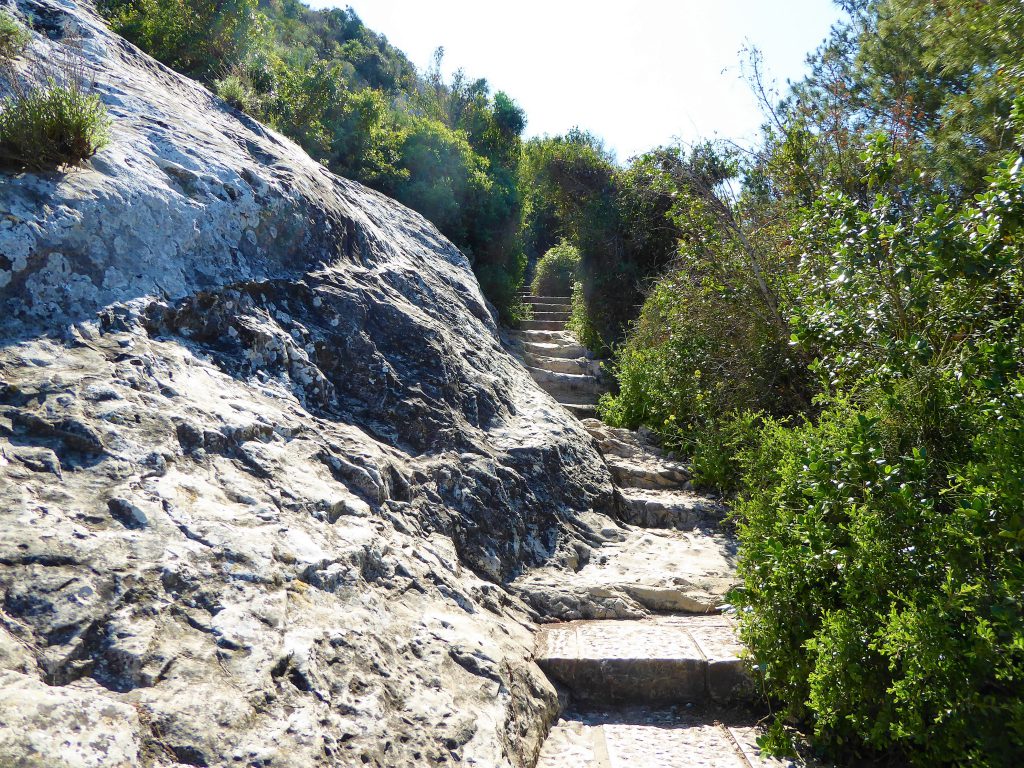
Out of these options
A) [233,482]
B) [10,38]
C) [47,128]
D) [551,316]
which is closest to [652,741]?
[233,482]

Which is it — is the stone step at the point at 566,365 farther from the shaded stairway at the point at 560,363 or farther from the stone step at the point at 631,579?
the stone step at the point at 631,579

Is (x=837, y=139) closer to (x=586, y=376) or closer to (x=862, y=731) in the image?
(x=586, y=376)

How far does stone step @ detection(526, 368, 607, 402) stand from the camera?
891cm

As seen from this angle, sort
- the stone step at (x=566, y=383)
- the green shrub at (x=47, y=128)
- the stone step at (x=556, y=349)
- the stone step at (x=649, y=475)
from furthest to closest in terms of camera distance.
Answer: the stone step at (x=556, y=349) < the stone step at (x=566, y=383) < the stone step at (x=649, y=475) < the green shrub at (x=47, y=128)

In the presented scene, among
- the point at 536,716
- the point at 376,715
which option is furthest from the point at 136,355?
the point at 536,716

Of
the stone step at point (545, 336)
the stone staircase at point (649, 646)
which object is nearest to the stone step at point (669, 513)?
the stone staircase at point (649, 646)

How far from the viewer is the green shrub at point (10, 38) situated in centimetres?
323

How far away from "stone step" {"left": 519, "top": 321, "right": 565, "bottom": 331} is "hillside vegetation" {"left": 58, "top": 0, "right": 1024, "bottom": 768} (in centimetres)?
239

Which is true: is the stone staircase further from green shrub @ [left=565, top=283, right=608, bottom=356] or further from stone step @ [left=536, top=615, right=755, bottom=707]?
green shrub @ [left=565, top=283, right=608, bottom=356]

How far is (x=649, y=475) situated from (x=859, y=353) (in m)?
2.92

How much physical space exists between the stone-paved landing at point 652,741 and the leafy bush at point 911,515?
318mm

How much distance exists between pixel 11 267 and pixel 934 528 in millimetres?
3790

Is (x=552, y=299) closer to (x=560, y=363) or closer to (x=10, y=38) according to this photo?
(x=560, y=363)

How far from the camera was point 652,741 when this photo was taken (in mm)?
3086
